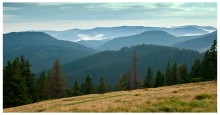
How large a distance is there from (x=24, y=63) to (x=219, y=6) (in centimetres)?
5151

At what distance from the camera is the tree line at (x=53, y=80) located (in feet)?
161

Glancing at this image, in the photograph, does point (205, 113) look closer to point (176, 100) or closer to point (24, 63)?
point (176, 100)

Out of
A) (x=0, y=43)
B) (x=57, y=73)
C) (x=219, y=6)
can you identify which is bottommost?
(x=57, y=73)

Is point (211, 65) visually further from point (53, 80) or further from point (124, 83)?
point (53, 80)

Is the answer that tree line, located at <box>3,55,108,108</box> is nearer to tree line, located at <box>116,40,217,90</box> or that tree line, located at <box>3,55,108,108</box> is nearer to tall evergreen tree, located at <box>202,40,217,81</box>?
tree line, located at <box>116,40,217,90</box>

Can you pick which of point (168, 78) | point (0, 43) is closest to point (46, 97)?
point (168, 78)

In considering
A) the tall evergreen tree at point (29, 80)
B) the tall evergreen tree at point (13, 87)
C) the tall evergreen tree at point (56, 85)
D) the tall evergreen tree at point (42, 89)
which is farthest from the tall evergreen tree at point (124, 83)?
the tall evergreen tree at point (13, 87)

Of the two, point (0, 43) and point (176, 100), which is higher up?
point (0, 43)

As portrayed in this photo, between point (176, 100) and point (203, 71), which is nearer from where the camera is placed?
point (176, 100)

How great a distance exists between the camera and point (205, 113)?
1230 cm

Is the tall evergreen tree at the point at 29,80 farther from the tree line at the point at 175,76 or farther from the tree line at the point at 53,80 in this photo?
the tree line at the point at 175,76

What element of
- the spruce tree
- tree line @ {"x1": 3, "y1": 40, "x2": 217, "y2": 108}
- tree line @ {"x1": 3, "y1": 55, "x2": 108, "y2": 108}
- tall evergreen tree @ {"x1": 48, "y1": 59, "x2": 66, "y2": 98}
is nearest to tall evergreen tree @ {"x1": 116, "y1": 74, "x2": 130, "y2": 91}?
tree line @ {"x1": 3, "y1": 40, "x2": 217, "y2": 108}

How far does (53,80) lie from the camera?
68188 millimetres

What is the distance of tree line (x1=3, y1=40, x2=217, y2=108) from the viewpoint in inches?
1938
